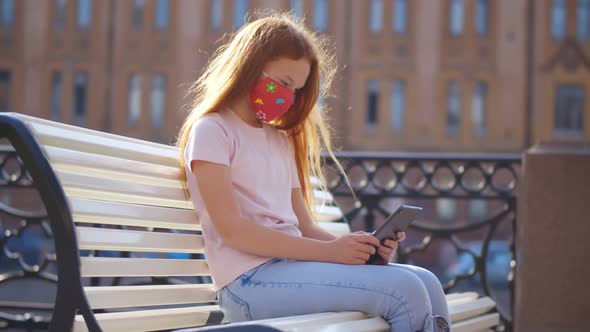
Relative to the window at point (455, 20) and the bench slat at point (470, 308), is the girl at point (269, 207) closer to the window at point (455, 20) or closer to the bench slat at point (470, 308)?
the bench slat at point (470, 308)

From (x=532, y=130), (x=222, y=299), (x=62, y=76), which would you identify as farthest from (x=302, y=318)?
(x=62, y=76)

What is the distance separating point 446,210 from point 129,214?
32620mm

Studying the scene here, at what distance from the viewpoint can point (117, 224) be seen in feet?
9.47

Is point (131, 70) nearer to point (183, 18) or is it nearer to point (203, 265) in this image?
point (183, 18)

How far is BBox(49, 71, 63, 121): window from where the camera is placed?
1425 inches

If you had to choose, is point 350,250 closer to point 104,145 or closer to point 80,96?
point 104,145

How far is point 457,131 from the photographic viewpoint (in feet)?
115

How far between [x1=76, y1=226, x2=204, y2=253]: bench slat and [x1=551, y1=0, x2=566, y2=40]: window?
32304mm

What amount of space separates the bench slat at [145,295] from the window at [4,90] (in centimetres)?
3443

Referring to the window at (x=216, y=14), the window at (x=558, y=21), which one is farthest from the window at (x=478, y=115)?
the window at (x=216, y=14)

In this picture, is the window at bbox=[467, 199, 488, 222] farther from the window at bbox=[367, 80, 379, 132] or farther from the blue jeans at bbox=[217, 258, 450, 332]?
the blue jeans at bbox=[217, 258, 450, 332]

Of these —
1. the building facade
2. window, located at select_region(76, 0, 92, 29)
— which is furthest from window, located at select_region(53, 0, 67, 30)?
window, located at select_region(76, 0, 92, 29)

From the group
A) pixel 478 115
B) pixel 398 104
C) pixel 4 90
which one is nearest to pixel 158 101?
pixel 4 90

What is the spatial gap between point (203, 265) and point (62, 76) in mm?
33912
